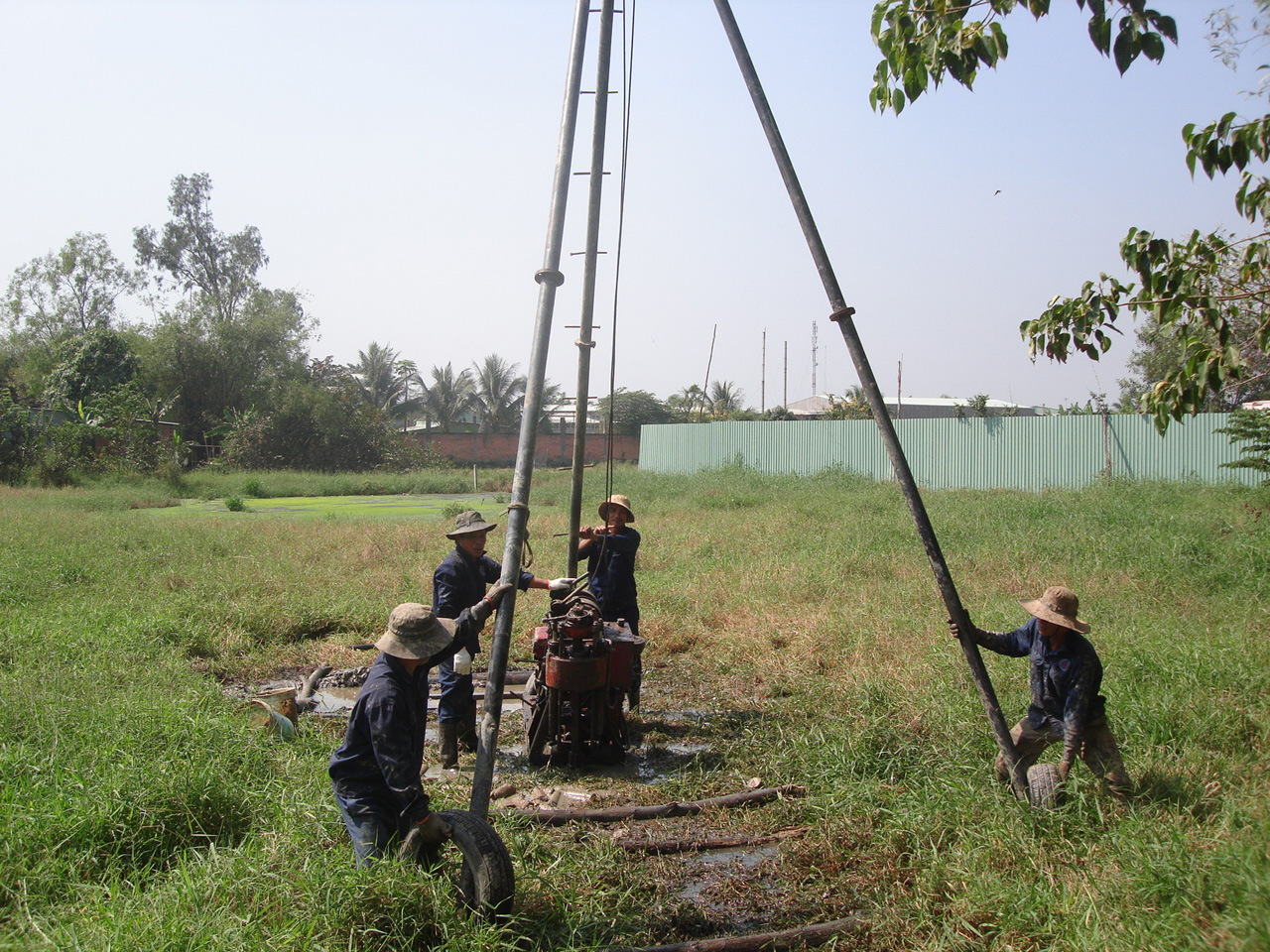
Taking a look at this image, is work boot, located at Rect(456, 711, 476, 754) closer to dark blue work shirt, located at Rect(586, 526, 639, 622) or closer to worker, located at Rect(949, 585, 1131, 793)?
dark blue work shirt, located at Rect(586, 526, 639, 622)

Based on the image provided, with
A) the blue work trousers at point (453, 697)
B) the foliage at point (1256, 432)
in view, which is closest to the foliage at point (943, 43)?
the blue work trousers at point (453, 697)

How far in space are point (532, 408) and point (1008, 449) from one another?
2001cm

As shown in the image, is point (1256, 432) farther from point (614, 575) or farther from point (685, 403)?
point (685, 403)

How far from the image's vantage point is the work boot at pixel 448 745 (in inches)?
236

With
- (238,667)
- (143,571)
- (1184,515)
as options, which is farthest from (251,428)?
(1184,515)

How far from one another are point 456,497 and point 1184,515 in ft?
82.8

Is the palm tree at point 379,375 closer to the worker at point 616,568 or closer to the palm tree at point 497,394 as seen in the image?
the palm tree at point 497,394

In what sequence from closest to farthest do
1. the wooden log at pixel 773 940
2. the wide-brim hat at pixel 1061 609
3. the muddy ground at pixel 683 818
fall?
1. the wooden log at pixel 773 940
2. the muddy ground at pixel 683 818
3. the wide-brim hat at pixel 1061 609

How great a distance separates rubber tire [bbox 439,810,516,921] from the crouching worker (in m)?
0.14

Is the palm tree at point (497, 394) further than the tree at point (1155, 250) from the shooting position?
Yes

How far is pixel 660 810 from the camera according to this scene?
501 cm

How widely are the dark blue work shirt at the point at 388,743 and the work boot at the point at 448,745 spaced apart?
2.20 meters

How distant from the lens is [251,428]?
4316 cm

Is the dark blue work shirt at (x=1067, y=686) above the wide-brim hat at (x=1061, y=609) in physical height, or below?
below
